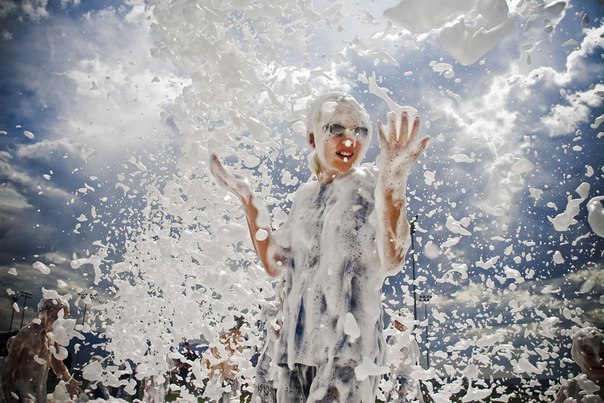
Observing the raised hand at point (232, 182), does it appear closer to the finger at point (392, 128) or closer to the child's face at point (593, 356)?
the finger at point (392, 128)

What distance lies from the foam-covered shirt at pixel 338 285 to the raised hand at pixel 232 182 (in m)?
0.57

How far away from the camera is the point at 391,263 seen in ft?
7.52

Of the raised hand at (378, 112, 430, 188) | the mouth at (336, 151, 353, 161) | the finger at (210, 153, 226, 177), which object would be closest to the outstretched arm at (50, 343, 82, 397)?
the finger at (210, 153, 226, 177)

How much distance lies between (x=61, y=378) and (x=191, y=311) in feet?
11.7

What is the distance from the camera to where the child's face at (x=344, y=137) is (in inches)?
107

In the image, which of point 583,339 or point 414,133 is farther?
point 583,339

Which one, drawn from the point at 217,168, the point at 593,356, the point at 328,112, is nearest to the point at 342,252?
the point at 328,112

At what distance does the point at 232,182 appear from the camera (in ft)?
9.94

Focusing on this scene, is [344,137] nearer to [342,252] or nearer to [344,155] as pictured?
[344,155]

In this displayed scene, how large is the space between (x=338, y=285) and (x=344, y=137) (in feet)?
2.94

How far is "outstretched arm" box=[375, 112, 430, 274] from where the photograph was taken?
210 cm

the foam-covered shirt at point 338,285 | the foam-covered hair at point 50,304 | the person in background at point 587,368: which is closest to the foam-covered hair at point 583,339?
the person in background at point 587,368

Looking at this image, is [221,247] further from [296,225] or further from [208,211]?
[296,225]

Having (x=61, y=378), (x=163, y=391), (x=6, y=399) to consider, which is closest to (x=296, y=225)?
(x=6, y=399)
